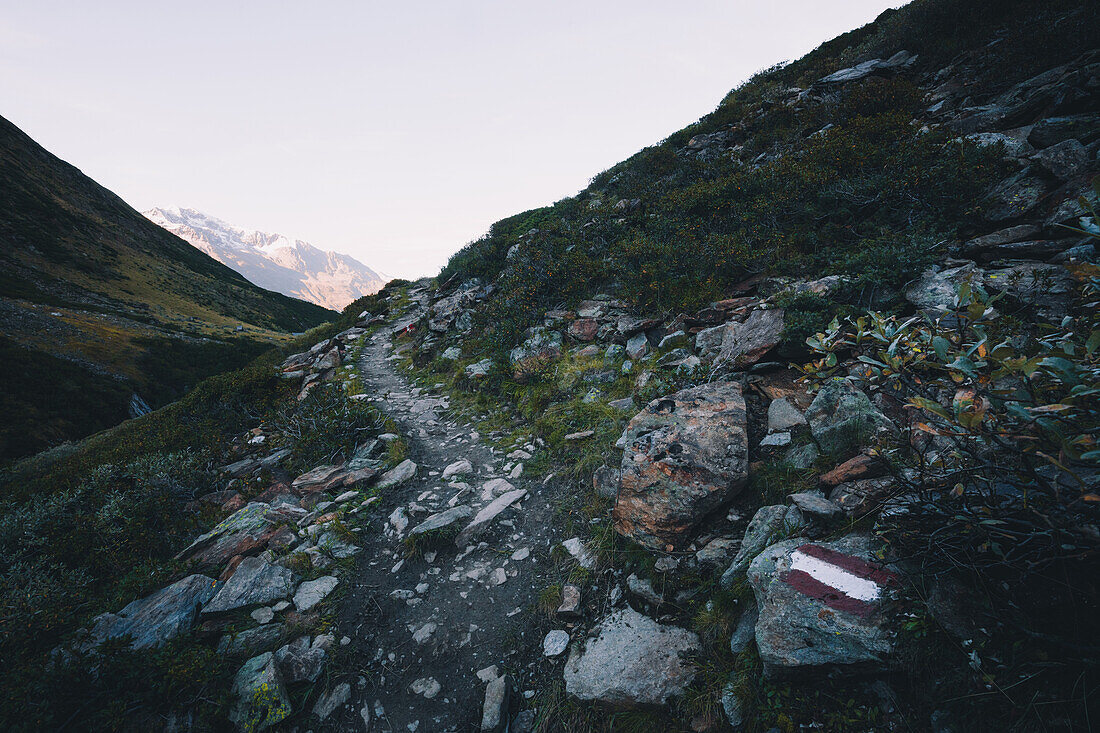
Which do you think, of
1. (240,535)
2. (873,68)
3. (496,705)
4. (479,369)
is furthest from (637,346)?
(873,68)

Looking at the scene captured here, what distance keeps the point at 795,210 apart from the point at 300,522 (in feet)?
38.3

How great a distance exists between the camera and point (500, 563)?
16.2ft

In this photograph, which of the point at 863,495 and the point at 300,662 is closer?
the point at 863,495

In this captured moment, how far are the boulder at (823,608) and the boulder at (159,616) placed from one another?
5.88 meters

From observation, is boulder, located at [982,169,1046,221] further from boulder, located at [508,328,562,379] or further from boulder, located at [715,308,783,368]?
boulder, located at [508,328,562,379]

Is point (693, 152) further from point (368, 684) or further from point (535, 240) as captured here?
point (368, 684)

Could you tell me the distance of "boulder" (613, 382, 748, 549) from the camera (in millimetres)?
3975

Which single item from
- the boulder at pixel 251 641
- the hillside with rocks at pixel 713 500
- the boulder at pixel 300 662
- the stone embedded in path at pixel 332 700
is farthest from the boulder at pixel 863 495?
the boulder at pixel 251 641

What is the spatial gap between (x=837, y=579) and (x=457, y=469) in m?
5.94

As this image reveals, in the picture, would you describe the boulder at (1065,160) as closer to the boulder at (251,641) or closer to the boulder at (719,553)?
the boulder at (719,553)

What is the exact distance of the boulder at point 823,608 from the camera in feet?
7.80

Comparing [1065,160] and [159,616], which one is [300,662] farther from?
[1065,160]

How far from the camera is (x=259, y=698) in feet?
11.0

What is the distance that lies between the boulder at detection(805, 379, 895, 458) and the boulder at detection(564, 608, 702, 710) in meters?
2.39
